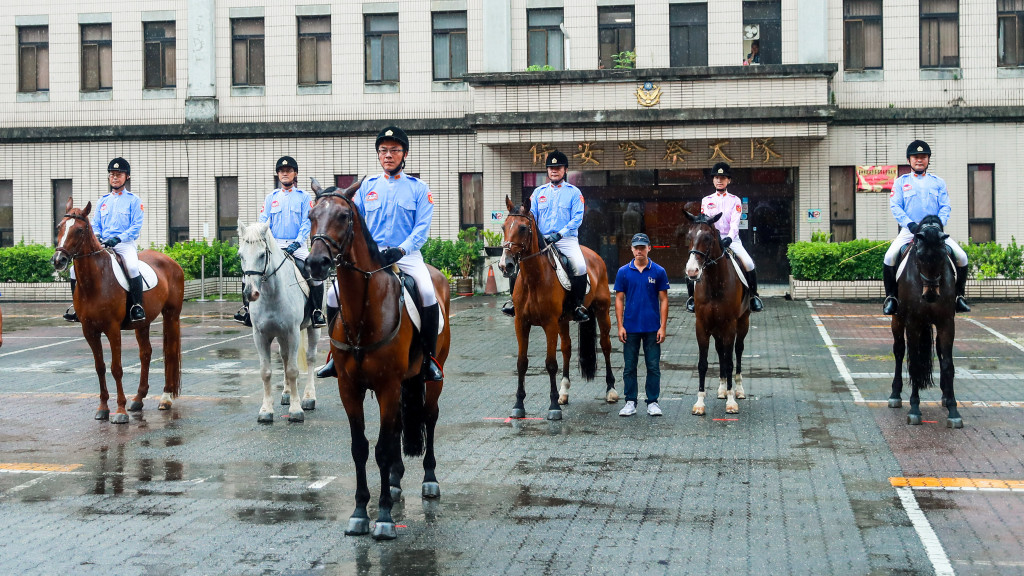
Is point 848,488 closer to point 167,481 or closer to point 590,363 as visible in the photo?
point 590,363

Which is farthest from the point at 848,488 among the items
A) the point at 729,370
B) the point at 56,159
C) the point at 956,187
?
the point at 56,159

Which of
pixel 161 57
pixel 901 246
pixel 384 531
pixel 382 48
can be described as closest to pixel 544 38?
pixel 382 48

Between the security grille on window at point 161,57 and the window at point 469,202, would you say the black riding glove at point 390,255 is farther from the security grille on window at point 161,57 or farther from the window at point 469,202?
the security grille on window at point 161,57

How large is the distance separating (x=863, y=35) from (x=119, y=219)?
2262 cm

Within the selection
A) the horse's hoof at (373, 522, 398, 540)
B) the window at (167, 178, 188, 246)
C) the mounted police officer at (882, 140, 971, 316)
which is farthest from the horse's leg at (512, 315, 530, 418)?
the window at (167, 178, 188, 246)

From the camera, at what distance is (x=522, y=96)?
97.3ft

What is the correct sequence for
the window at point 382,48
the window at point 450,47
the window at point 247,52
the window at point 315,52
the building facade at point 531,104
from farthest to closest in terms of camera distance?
the window at point 247,52 < the window at point 315,52 < the window at point 382,48 < the window at point 450,47 < the building facade at point 531,104

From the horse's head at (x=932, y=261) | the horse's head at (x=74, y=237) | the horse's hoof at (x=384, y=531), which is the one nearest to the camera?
the horse's hoof at (x=384, y=531)

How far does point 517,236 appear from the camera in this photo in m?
12.0

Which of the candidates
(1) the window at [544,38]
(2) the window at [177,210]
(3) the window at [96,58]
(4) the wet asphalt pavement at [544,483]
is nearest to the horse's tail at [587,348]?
(4) the wet asphalt pavement at [544,483]

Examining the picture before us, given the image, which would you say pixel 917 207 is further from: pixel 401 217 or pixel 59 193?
pixel 59 193

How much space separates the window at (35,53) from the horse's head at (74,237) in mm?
23569

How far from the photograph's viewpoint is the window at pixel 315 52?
106 feet

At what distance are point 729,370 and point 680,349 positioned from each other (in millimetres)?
5742
